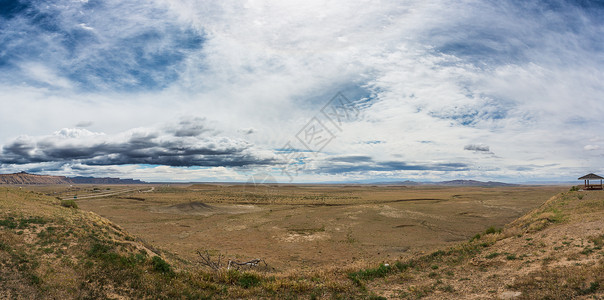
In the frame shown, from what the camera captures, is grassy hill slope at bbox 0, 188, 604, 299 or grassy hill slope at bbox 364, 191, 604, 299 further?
grassy hill slope at bbox 364, 191, 604, 299

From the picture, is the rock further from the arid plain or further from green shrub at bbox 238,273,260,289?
green shrub at bbox 238,273,260,289

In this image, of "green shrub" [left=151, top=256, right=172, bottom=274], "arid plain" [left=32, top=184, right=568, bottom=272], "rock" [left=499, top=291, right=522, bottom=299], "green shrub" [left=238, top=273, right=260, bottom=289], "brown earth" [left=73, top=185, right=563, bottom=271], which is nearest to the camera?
"rock" [left=499, top=291, right=522, bottom=299]

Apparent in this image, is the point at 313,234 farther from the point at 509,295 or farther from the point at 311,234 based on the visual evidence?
Answer: the point at 509,295

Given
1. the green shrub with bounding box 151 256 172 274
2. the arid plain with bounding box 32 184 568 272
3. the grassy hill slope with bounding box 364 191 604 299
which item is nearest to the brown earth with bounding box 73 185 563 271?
the arid plain with bounding box 32 184 568 272

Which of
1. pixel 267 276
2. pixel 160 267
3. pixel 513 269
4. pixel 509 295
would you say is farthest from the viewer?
pixel 267 276

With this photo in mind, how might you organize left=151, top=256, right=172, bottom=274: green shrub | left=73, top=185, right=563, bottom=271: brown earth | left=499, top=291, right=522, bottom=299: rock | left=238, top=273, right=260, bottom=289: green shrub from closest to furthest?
1. left=499, top=291, right=522, bottom=299: rock
2. left=238, top=273, right=260, bottom=289: green shrub
3. left=151, top=256, right=172, bottom=274: green shrub
4. left=73, top=185, right=563, bottom=271: brown earth

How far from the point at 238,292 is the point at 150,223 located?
34.3m

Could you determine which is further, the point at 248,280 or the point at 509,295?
the point at 248,280

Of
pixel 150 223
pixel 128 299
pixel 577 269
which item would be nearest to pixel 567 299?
pixel 577 269

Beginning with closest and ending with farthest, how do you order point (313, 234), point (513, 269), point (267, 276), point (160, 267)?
point (160, 267) < point (513, 269) < point (267, 276) < point (313, 234)

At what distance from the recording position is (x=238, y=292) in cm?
1066

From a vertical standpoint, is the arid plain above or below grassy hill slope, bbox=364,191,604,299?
below

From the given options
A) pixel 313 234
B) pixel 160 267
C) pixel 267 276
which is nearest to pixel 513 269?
pixel 267 276

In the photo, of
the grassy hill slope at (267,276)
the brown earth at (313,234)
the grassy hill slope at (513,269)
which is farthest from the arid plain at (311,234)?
the grassy hill slope at (267,276)
